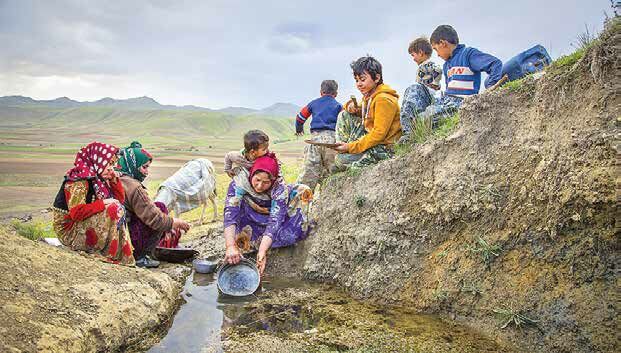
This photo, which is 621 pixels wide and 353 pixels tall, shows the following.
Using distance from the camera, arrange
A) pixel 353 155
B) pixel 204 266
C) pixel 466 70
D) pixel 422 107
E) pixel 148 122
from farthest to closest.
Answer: pixel 148 122, pixel 353 155, pixel 466 70, pixel 422 107, pixel 204 266

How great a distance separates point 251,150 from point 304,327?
2.01 m

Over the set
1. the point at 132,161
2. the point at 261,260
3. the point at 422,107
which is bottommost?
the point at 261,260

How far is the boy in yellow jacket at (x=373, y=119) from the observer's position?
4.75m

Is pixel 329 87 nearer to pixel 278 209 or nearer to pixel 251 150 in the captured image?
pixel 251 150

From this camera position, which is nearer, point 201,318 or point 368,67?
point 201,318

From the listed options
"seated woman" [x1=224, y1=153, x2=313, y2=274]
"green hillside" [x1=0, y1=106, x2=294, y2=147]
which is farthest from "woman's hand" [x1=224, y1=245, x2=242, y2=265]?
"green hillside" [x1=0, y1=106, x2=294, y2=147]

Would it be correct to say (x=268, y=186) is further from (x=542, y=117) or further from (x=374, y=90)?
(x=542, y=117)

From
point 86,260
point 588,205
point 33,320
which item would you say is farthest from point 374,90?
point 33,320

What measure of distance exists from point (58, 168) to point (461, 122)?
33.1 meters

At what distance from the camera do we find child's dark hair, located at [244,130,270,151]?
14.3ft

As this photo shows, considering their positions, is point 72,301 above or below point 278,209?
below

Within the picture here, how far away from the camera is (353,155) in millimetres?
5172

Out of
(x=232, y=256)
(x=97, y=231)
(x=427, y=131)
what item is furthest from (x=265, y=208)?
(x=427, y=131)

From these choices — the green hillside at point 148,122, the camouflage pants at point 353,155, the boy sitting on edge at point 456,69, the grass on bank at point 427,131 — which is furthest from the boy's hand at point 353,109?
the green hillside at point 148,122
